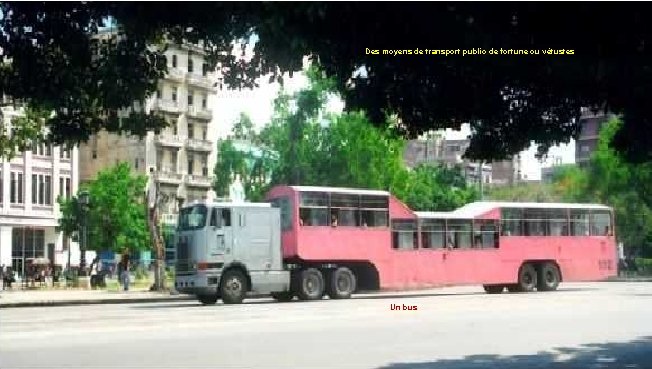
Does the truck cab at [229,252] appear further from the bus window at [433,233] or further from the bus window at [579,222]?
the bus window at [579,222]

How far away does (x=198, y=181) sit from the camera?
7556 centimetres

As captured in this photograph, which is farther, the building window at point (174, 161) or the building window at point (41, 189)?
the building window at point (174, 161)

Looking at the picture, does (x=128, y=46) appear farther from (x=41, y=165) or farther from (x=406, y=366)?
(x=41, y=165)

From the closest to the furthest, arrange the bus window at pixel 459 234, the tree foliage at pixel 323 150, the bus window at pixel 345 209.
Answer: the bus window at pixel 345 209
the bus window at pixel 459 234
the tree foliage at pixel 323 150

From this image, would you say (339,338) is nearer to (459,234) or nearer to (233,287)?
(233,287)

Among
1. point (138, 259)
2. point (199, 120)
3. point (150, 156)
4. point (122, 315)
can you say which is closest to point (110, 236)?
point (138, 259)

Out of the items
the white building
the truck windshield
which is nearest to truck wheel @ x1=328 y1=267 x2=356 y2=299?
the truck windshield

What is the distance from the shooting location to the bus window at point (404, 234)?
90.6 ft

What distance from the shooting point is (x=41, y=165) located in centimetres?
5800

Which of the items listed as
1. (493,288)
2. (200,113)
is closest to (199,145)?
(200,113)

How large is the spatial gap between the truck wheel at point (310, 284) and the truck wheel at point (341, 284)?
0.38 m

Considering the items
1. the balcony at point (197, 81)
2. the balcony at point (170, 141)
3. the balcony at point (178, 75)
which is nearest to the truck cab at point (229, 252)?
the balcony at point (170, 141)

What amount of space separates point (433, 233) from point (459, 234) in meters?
1.11

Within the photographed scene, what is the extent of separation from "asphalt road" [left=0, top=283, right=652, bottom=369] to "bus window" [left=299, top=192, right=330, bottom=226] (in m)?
6.25
